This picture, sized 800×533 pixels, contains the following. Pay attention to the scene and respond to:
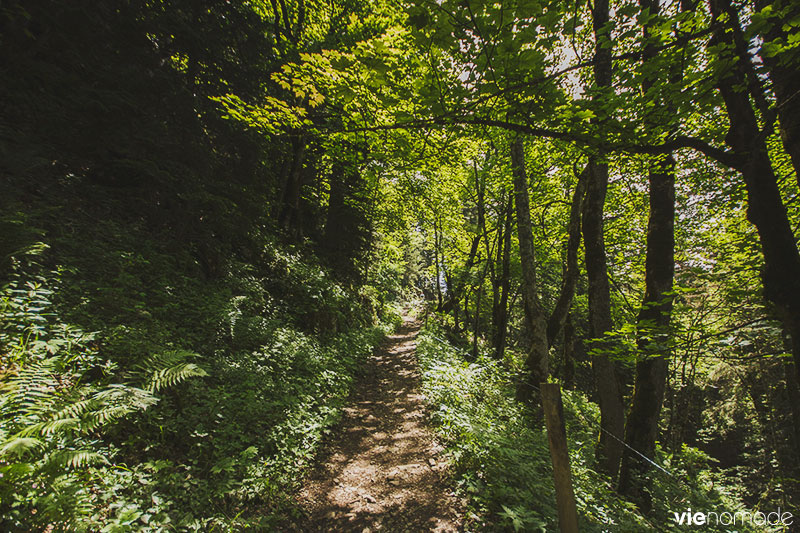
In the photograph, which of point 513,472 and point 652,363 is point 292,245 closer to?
point 513,472

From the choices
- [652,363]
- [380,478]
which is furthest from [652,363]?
[380,478]

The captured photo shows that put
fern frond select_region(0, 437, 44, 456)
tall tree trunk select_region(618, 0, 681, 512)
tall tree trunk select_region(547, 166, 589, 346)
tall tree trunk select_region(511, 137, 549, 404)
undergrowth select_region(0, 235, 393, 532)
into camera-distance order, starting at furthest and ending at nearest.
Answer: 1. tall tree trunk select_region(547, 166, 589, 346)
2. tall tree trunk select_region(511, 137, 549, 404)
3. tall tree trunk select_region(618, 0, 681, 512)
4. undergrowth select_region(0, 235, 393, 532)
5. fern frond select_region(0, 437, 44, 456)

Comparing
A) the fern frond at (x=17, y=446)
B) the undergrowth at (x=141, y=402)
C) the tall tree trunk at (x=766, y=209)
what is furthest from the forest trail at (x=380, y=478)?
the tall tree trunk at (x=766, y=209)

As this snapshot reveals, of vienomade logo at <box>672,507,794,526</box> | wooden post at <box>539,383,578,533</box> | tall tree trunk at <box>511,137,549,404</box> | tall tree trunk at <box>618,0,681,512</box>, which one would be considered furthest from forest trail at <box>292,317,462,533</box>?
vienomade logo at <box>672,507,794,526</box>

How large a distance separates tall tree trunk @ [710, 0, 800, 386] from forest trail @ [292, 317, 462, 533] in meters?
3.90

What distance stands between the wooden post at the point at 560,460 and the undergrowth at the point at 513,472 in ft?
1.22

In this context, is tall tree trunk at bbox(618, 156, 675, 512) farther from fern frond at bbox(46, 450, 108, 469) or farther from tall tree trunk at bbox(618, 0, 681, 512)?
fern frond at bbox(46, 450, 108, 469)

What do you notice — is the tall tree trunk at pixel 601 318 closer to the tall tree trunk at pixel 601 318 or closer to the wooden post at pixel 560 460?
the tall tree trunk at pixel 601 318

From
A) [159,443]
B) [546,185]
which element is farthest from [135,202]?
[546,185]

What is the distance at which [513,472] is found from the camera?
4203 mm

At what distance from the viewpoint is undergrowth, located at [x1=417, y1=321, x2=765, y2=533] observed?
12.1 feet

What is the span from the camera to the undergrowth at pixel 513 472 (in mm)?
3686

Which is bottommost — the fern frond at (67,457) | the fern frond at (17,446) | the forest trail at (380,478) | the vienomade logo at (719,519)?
the vienomade logo at (719,519)

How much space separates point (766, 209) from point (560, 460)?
281 cm
